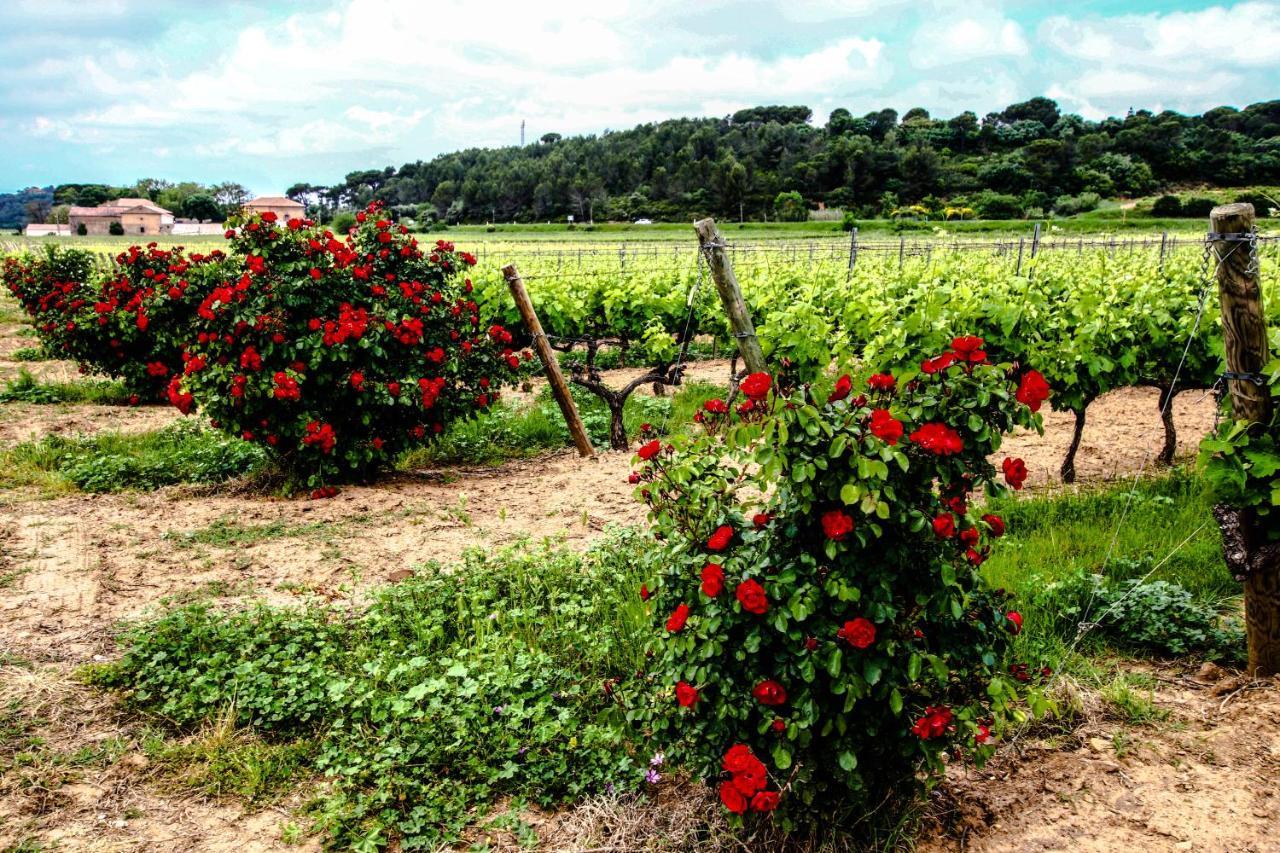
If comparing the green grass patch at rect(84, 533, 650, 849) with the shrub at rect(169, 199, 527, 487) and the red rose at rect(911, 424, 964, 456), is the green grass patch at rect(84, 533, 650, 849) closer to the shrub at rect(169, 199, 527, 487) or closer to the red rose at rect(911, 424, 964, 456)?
the red rose at rect(911, 424, 964, 456)

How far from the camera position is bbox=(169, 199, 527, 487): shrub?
6.05 m

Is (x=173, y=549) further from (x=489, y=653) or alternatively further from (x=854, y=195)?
(x=854, y=195)

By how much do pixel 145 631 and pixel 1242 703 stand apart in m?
4.68

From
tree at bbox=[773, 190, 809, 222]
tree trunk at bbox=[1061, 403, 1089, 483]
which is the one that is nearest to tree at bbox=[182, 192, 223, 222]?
tree at bbox=[773, 190, 809, 222]

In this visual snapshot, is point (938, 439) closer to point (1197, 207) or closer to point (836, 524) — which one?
point (836, 524)

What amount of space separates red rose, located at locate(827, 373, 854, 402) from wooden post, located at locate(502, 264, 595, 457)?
194 inches

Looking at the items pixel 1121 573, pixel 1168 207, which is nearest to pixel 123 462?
pixel 1121 573

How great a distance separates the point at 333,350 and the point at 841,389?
4701 mm

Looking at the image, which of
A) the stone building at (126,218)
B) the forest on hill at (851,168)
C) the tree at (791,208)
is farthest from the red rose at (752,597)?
the stone building at (126,218)

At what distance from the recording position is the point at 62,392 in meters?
10.2

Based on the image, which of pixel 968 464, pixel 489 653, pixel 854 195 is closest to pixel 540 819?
pixel 489 653

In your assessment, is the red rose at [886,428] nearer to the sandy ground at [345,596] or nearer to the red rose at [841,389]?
the red rose at [841,389]

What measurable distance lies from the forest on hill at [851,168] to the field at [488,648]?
61155 millimetres

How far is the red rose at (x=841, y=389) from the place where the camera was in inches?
92.7
